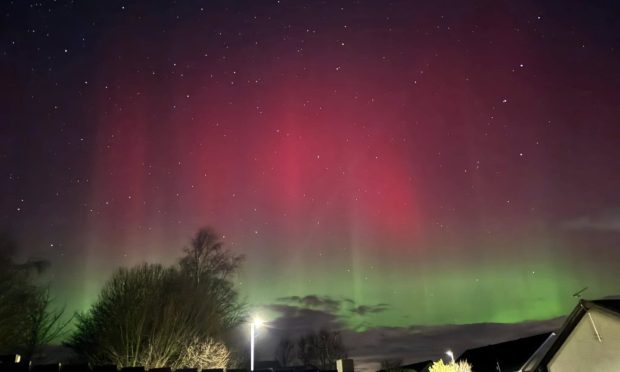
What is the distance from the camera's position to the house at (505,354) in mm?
33531

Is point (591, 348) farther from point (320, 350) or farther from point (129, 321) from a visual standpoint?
point (320, 350)

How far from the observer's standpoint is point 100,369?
44.9 ft

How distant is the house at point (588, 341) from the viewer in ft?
69.5

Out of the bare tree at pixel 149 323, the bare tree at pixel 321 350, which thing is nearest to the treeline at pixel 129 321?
the bare tree at pixel 149 323

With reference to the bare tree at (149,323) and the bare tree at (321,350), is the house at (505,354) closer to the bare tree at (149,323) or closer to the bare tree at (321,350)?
the bare tree at (149,323)

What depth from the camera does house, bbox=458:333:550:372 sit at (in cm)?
3353

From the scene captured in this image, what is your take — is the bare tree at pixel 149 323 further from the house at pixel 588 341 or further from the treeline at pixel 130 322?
the house at pixel 588 341

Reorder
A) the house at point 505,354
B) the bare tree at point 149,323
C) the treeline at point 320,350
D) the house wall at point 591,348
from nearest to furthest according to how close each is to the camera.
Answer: the house wall at point 591,348
the bare tree at point 149,323
the house at point 505,354
the treeline at point 320,350

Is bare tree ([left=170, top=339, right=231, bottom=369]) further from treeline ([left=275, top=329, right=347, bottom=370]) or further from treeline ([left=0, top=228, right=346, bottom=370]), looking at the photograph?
treeline ([left=275, top=329, right=347, bottom=370])

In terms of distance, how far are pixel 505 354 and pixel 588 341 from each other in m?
16.6

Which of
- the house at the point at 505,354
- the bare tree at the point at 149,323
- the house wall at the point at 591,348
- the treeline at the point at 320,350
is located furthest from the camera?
the treeline at the point at 320,350

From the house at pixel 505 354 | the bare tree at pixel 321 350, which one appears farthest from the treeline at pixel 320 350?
the house at pixel 505 354

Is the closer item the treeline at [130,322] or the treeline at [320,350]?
the treeline at [130,322]

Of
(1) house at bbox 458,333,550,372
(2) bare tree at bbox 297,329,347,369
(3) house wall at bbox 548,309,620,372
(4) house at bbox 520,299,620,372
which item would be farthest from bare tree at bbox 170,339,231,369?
(2) bare tree at bbox 297,329,347,369
